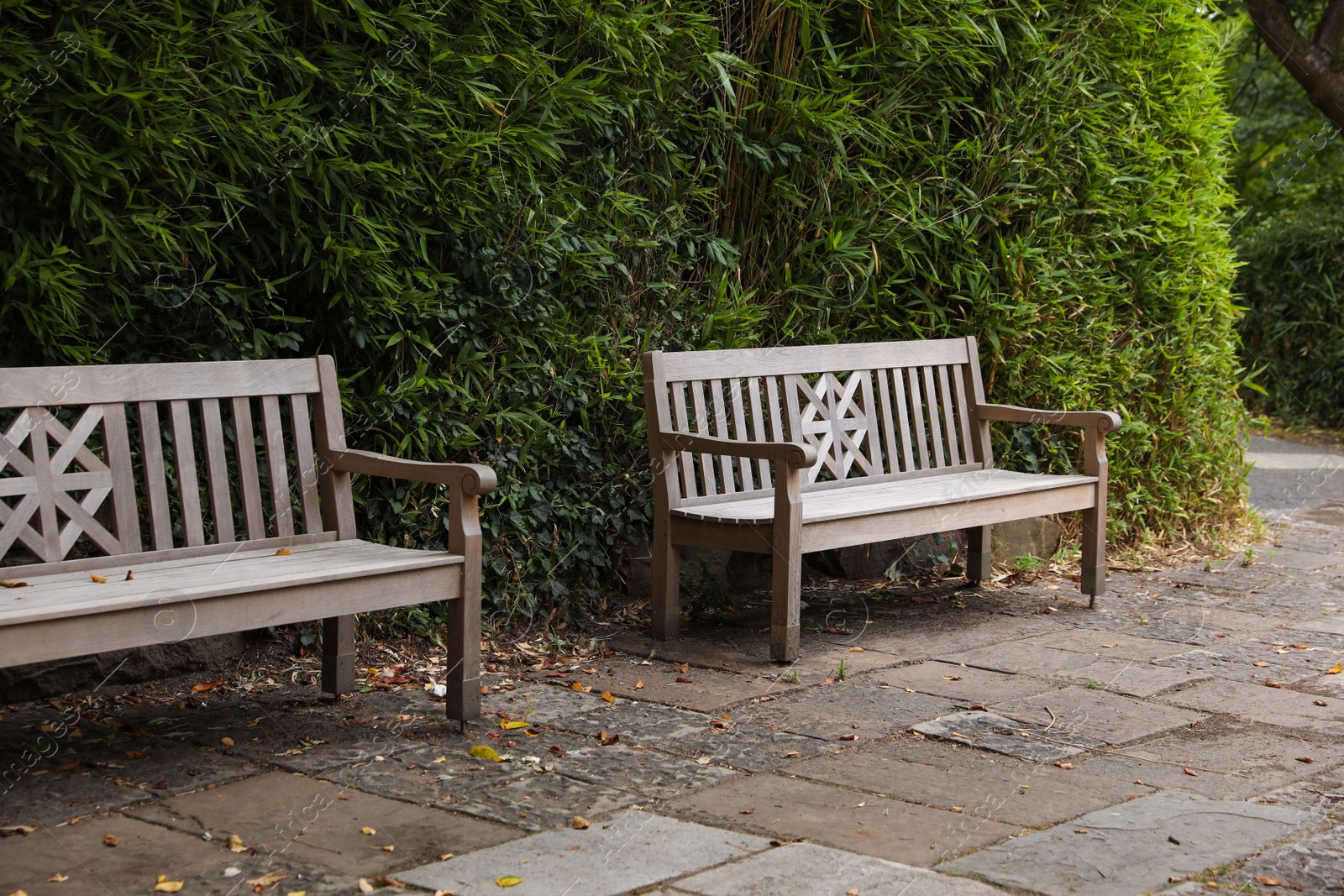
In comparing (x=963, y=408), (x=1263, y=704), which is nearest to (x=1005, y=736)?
(x=1263, y=704)

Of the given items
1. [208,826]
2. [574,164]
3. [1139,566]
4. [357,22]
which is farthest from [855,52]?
[208,826]

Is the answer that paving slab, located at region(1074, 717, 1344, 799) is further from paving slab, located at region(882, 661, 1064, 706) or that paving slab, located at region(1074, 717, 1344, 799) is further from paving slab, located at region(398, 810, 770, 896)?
paving slab, located at region(398, 810, 770, 896)

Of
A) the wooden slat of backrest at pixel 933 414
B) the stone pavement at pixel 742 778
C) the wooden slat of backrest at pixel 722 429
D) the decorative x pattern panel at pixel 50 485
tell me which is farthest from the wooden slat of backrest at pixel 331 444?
the wooden slat of backrest at pixel 933 414

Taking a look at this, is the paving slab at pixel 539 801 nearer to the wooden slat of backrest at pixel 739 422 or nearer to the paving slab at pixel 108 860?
the paving slab at pixel 108 860

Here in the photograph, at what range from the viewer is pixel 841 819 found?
3205 millimetres

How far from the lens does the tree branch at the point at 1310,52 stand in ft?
30.9

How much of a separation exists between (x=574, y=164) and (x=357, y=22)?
104 centimetres

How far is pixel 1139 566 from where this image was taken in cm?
685

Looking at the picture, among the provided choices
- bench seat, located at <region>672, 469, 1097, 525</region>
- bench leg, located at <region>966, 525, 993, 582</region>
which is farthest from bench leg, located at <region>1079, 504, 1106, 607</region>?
bench leg, located at <region>966, 525, 993, 582</region>

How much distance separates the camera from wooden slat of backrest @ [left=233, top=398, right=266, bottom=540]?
12.9ft

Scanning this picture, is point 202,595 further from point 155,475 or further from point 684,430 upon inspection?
point 684,430

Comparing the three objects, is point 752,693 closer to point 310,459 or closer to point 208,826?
point 310,459

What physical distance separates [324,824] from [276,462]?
4.11 ft

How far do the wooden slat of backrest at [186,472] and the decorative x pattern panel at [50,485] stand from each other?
0.20 m
